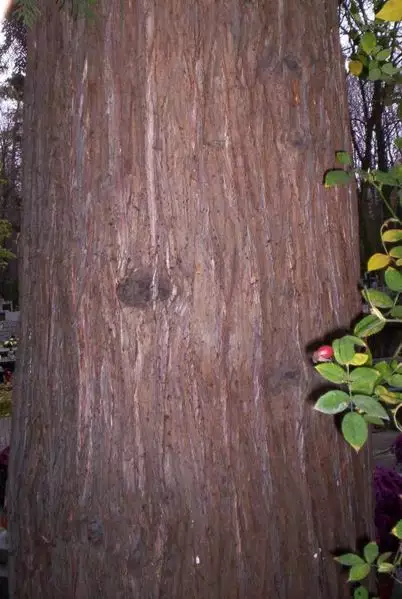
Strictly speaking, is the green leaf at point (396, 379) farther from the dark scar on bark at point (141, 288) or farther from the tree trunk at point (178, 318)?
the dark scar on bark at point (141, 288)

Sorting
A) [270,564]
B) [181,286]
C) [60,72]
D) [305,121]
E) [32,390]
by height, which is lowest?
[270,564]

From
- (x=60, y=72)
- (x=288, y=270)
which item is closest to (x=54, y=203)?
(x=60, y=72)

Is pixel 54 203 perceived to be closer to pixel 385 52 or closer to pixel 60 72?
pixel 60 72

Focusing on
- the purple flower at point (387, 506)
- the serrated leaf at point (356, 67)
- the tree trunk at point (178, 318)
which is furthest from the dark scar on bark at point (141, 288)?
the purple flower at point (387, 506)

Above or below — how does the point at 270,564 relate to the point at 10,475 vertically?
below

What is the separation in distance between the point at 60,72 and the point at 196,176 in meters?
0.44

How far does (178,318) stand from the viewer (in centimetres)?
147

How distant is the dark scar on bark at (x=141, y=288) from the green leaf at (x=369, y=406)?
0.55 m

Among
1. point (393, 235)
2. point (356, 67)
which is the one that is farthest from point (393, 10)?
point (356, 67)

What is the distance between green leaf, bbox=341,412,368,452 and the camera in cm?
104

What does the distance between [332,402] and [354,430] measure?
0.06 meters

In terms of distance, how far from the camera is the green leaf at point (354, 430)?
1.04 m

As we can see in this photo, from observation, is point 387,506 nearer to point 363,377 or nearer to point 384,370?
point 384,370

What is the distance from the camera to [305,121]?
1640mm
